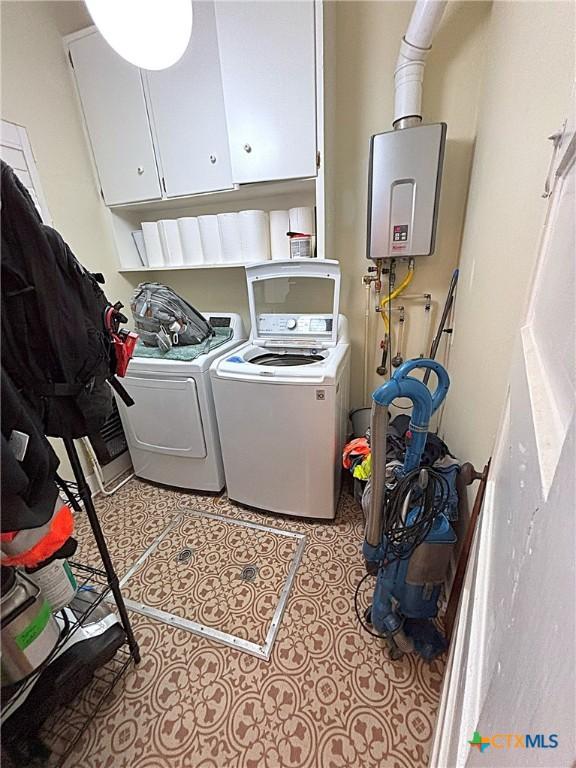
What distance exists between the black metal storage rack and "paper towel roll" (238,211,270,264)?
144 centimetres

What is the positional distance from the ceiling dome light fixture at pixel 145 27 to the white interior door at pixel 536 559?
1242mm

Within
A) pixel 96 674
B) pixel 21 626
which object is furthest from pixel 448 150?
pixel 96 674

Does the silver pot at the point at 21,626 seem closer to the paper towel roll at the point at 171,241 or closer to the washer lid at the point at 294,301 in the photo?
the washer lid at the point at 294,301

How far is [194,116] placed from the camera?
1680 millimetres

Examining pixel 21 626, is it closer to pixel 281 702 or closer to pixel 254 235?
pixel 281 702

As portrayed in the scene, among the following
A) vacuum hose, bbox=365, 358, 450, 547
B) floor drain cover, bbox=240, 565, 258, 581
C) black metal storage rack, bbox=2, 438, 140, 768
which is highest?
vacuum hose, bbox=365, 358, 450, 547

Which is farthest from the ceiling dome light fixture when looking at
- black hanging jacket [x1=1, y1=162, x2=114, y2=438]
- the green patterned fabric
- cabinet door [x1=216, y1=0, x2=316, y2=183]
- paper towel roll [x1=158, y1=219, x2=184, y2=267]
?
the green patterned fabric

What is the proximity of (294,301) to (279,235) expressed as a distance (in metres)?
0.43

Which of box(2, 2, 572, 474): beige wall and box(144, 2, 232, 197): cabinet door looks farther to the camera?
box(144, 2, 232, 197): cabinet door

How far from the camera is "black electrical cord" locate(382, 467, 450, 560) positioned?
41.0 inches

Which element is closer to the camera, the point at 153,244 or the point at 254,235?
the point at 254,235

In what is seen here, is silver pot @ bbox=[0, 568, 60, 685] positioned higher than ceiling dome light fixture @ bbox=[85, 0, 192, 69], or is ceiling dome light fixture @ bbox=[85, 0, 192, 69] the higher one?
ceiling dome light fixture @ bbox=[85, 0, 192, 69]

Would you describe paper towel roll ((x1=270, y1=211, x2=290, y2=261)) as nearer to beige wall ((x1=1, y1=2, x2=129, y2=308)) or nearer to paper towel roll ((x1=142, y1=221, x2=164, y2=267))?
paper towel roll ((x1=142, y1=221, x2=164, y2=267))

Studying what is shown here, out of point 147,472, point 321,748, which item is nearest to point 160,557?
point 147,472
